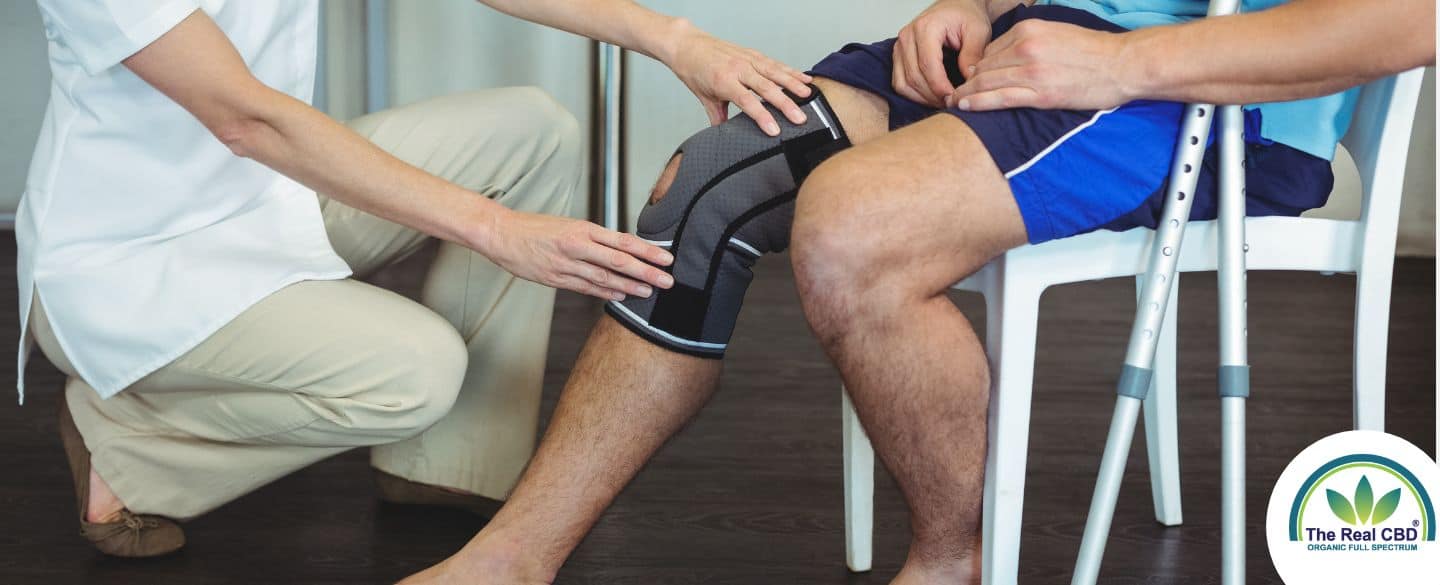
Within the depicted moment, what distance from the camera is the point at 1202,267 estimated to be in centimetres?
124

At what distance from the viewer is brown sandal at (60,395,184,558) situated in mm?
1526

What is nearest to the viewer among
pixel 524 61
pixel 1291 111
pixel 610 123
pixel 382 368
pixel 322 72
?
pixel 1291 111

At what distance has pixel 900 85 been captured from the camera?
52.4 inches

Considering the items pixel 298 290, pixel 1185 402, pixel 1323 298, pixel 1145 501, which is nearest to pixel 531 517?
pixel 298 290

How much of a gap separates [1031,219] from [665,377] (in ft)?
1.16

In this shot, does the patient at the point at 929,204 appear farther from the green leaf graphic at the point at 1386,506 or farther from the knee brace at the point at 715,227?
the green leaf graphic at the point at 1386,506

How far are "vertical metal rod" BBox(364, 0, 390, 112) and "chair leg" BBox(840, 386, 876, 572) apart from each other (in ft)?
8.61

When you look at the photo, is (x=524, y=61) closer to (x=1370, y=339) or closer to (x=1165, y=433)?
(x=1165, y=433)

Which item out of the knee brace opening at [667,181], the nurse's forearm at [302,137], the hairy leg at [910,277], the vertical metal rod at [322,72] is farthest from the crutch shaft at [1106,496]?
the vertical metal rod at [322,72]

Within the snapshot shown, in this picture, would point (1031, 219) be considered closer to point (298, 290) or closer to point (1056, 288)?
point (298, 290)

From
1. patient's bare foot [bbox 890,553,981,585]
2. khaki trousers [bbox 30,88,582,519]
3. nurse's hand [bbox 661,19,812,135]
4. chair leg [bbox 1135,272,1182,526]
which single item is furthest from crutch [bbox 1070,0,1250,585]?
khaki trousers [bbox 30,88,582,519]

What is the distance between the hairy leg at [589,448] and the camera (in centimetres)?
126

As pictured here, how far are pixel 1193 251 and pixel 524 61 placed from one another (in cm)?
286

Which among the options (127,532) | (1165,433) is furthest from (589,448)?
(1165,433)
